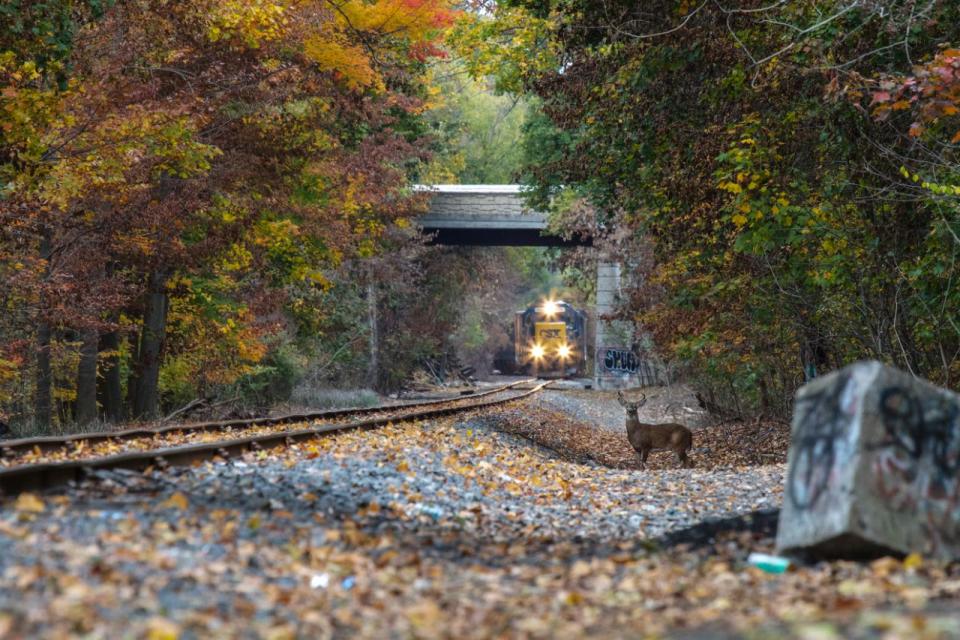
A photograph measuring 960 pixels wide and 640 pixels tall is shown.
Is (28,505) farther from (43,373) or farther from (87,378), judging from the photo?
(87,378)

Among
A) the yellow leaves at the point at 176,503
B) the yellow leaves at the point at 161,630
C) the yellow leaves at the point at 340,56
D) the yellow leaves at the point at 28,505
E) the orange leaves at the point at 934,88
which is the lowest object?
the yellow leaves at the point at 161,630

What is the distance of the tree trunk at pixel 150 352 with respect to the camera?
22406mm

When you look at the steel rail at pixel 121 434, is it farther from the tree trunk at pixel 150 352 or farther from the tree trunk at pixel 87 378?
the tree trunk at pixel 150 352

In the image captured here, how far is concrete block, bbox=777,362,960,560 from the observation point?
20.3 feet

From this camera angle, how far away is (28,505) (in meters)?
6.83

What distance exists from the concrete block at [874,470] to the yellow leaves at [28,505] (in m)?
4.28

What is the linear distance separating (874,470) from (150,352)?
1821 centimetres

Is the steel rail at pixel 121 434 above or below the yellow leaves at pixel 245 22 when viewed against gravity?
below

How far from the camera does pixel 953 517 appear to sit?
6.53 m

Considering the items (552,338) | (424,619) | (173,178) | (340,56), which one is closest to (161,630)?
(424,619)

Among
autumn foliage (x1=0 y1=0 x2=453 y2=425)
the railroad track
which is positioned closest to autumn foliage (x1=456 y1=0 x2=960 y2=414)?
the railroad track

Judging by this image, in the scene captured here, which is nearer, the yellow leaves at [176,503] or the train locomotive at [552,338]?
the yellow leaves at [176,503]

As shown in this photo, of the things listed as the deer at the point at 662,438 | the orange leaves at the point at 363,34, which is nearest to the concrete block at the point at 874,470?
the deer at the point at 662,438

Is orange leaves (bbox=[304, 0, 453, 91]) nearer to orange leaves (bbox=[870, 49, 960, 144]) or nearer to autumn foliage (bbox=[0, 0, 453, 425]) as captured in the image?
autumn foliage (bbox=[0, 0, 453, 425])
